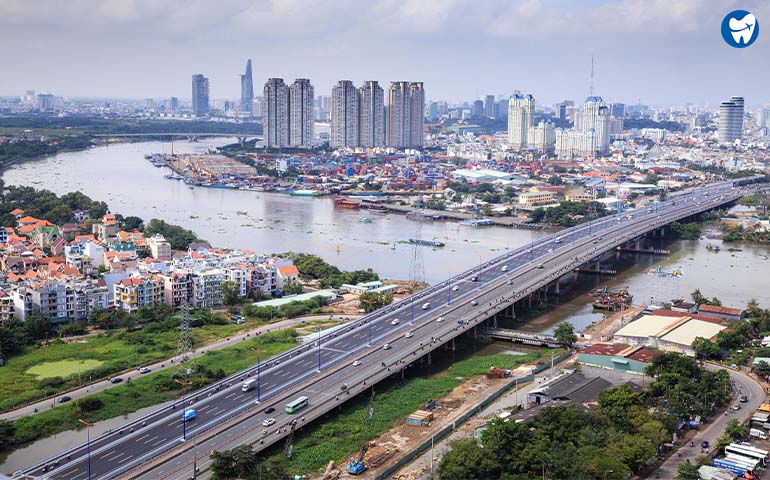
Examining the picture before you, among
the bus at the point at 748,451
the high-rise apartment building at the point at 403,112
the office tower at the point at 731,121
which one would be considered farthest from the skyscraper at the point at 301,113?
the bus at the point at 748,451

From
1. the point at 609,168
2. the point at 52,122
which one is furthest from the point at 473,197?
the point at 52,122

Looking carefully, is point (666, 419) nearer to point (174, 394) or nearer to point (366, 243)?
point (174, 394)

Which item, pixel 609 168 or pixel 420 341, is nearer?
pixel 420 341

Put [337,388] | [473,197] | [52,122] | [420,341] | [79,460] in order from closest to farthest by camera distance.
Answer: [79,460] < [337,388] < [420,341] < [473,197] < [52,122]

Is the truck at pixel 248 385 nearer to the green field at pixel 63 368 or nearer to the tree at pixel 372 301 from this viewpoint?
the green field at pixel 63 368

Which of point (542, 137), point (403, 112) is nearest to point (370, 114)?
point (403, 112)

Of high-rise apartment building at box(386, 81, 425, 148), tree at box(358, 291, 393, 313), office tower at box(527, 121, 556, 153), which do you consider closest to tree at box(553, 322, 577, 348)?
tree at box(358, 291, 393, 313)
